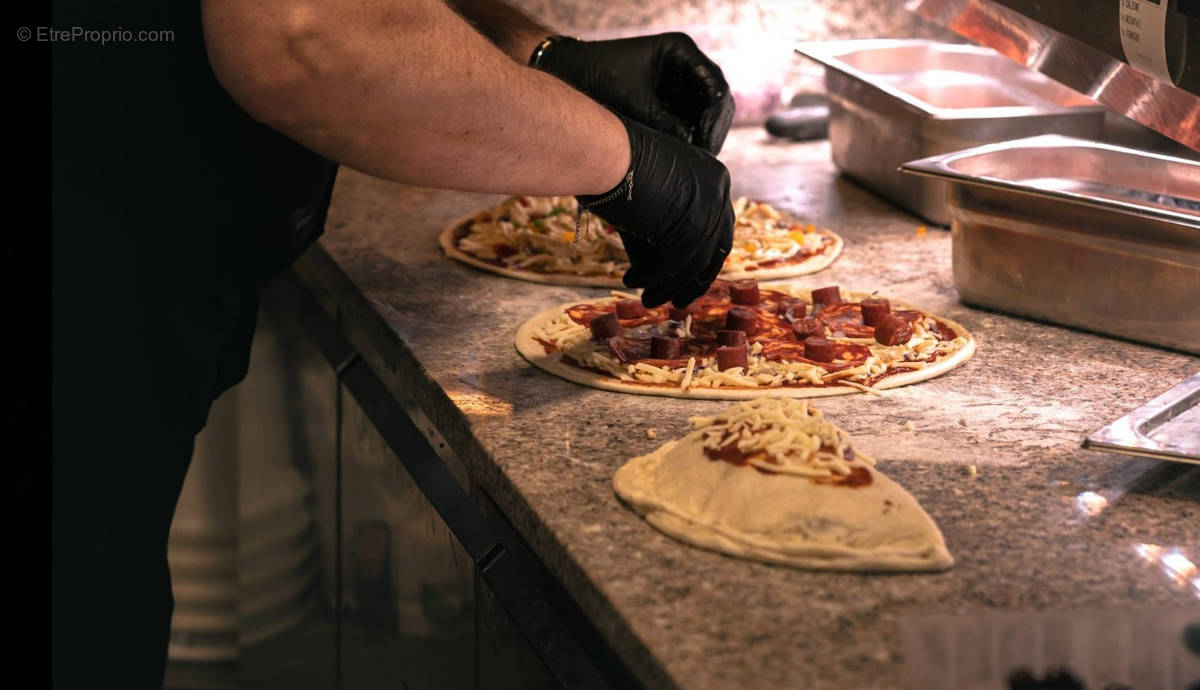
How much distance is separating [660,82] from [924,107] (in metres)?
0.58

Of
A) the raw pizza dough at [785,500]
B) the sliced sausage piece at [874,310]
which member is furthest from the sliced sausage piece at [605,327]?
the raw pizza dough at [785,500]

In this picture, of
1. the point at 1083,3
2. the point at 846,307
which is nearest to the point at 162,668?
the point at 846,307

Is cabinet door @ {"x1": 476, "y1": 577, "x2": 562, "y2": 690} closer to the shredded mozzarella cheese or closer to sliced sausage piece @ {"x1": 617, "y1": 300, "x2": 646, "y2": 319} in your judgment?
the shredded mozzarella cheese

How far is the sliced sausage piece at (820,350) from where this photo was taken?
1698mm

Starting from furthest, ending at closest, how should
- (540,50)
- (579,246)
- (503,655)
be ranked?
(579,246) → (540,50) → (503,655)

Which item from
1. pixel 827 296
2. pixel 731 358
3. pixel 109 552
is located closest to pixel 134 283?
pixel 109 552

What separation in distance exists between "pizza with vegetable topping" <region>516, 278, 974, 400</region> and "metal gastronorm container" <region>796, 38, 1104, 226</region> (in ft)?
1.55

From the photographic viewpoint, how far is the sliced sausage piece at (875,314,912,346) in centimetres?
177

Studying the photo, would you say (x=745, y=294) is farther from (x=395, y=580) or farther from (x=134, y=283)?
(x=134, y=283)

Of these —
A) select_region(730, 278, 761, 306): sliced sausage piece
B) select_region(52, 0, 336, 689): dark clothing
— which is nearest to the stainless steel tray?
select_region(730, 278, 761, 306): sliced sausage piece

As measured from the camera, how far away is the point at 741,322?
1805 millimetres

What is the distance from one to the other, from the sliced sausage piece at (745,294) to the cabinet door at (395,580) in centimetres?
53

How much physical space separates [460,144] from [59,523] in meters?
0.69

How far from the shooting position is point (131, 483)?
160 cm
